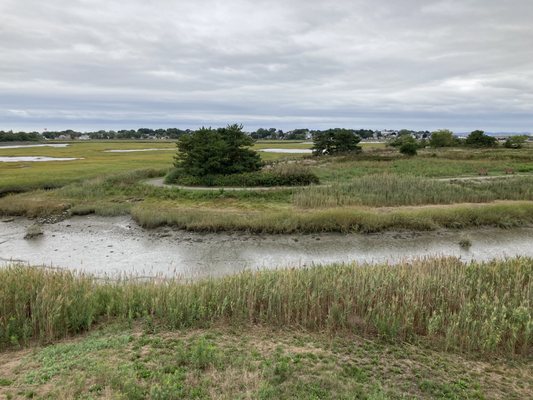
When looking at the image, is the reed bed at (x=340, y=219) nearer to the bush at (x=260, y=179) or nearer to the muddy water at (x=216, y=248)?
the muddy water at (x=216, y=248)

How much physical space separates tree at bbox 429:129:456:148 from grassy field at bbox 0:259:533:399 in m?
86.1

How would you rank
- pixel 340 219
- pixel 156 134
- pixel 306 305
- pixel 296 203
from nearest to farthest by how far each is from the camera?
1. pixel 306 305
2. pixel 340 219
3. pixel 296 203
4. pixel 156 134

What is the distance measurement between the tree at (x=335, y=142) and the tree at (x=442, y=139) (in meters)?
37.9

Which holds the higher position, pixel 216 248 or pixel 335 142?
pixel 335 142

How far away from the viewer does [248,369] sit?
6305mm

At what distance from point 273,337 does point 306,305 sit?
1.15 m

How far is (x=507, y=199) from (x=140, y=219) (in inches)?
951

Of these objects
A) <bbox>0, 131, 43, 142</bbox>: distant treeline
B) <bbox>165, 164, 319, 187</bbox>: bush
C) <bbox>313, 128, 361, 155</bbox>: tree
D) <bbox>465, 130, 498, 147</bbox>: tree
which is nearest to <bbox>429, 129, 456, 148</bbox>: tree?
<bbox>465, 130, 498, 147</bbox>: tree

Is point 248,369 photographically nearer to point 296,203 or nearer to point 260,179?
point 296,203

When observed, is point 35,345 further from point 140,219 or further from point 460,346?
point 140,219

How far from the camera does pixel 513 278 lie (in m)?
10.4

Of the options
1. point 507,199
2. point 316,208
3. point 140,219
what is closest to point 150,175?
point 140,219

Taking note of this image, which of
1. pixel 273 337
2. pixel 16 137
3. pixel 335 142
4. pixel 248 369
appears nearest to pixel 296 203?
pixel 273 337

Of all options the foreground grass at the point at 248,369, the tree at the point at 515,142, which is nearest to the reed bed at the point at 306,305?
the foreground grass at the point at 248,369
